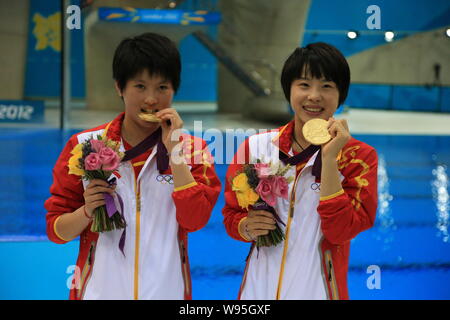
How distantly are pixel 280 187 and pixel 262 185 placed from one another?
6 centimetres

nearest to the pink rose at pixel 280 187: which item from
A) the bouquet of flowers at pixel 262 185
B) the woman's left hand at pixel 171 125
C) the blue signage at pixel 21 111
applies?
the bouquet of flowers at pixel 262 185

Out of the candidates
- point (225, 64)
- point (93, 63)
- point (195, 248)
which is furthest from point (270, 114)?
point (195, 248)

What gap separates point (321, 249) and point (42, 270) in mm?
2196

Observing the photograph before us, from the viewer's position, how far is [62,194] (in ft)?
6.47

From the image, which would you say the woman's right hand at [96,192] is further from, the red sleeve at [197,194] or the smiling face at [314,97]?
the smiling face at [314,97]

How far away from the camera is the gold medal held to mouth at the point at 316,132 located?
178cm

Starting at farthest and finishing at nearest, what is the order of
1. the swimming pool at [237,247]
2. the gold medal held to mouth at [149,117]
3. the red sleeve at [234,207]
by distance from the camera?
the swimming pool at [237,247] → the red sleeve at [234,207] → the gold medal held to mouth at [149,117]

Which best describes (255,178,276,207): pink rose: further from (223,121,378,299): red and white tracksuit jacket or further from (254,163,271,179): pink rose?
(223,121,378,299): red and white tracksuit jacket

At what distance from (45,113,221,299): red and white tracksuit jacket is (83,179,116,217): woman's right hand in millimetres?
113

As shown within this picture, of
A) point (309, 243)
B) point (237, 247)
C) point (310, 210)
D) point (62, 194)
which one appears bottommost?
point (309, 243)

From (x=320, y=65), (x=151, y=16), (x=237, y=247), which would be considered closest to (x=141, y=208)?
(x=320, y=65)

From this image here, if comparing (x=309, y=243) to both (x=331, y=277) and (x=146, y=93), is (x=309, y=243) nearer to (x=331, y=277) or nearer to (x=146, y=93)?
(x=331, y=277)

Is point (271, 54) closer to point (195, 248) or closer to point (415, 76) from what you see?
point (415, 76)

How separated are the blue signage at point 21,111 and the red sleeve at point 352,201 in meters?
11.9
